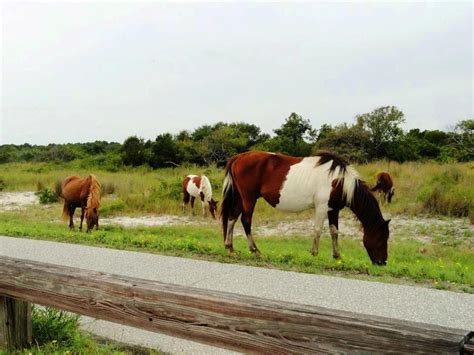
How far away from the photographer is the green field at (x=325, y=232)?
654 centimetres

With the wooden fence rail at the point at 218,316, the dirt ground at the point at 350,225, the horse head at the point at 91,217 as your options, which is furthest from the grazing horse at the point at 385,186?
the wooden fence rail at the point at 218,316

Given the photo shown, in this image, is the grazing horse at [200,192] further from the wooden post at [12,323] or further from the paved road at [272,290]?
the wooden post at [12,323]

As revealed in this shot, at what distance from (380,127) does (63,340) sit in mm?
30108

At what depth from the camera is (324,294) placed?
5133 millimetres

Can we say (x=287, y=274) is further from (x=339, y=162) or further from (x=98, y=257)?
(x=98, y=257)

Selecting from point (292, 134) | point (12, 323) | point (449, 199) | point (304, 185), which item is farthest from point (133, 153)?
point (12, 323)

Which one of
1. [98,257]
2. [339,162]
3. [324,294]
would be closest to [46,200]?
[98,257]

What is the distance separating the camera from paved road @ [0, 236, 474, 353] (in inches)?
165

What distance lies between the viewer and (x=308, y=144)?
31469 mm

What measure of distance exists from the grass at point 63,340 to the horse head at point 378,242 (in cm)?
448

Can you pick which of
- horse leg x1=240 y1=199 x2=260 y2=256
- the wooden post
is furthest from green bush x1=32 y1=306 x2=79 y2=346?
horse leg x1=240 y1=199 x2=260 y2=256

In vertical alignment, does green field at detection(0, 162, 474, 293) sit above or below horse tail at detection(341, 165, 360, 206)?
below

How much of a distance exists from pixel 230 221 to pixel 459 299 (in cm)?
402

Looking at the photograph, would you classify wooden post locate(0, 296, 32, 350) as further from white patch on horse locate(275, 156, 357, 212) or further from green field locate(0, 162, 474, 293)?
white patch on horse locate(275, 156, 357, 212)
